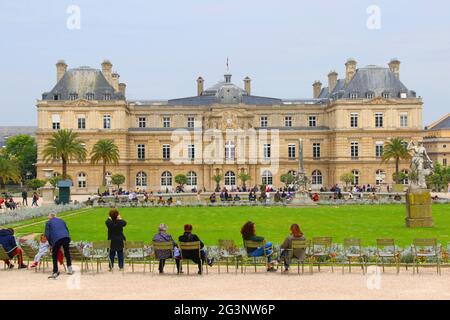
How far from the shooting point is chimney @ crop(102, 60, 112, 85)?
95.5 metres

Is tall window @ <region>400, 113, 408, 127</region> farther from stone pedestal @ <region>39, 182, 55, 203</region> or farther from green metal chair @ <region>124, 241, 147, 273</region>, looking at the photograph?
green metal chair @ <region>124, 241, 147, 273</region>

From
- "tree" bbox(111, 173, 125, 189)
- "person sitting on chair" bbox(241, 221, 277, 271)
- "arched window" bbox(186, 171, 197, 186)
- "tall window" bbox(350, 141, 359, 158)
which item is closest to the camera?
"person sitting on chair" bbox(241, 221, 277, 271)

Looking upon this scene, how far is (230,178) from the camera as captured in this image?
309 feet

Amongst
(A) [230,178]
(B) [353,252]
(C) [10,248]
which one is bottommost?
(B) [353,252]

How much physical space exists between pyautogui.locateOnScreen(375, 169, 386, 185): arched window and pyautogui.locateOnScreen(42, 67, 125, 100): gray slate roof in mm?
31638

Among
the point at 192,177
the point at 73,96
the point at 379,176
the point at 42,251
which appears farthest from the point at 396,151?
the point at 42,251

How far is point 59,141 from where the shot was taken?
74250mm

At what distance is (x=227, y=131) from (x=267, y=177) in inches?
291

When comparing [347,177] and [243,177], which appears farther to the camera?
[243,177]

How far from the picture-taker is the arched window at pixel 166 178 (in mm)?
94688

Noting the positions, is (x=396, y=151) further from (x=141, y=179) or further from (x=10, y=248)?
(x=10, y=248)

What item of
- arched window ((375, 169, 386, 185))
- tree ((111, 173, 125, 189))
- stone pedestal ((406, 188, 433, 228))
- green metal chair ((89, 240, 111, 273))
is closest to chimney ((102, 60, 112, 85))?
tree ((111, 173, 125, 189))

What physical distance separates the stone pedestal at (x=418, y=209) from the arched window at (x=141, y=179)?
6149cm
